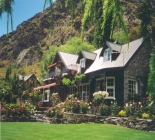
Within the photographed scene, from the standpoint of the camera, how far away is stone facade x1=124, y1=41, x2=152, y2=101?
933 inches

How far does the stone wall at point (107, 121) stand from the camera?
16.3 m

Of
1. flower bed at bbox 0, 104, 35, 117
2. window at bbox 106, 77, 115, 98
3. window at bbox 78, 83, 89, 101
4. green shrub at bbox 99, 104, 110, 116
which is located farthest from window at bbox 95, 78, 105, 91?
flower bed at bbox 0, 104, 35, 117

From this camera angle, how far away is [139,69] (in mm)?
24609

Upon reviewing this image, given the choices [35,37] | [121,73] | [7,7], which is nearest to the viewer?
[7,7]

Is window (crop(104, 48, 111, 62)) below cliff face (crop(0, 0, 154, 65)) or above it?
below

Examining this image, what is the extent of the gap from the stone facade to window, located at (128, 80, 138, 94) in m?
0.32

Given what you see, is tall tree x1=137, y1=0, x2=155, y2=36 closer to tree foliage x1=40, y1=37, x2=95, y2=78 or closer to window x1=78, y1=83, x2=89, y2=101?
window x1=78, y1=83, x2=89, y2=101

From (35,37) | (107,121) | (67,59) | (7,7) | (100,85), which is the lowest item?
(107,121)

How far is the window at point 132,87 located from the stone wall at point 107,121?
5.90 m

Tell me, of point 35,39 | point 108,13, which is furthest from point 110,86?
point 35,39

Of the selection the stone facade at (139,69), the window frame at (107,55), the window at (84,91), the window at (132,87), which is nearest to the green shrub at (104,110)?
the stone facade at (139,69)

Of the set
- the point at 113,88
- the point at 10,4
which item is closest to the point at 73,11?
the point at 10,4

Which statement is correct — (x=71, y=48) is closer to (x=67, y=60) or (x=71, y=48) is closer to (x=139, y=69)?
(x=67, y=60)

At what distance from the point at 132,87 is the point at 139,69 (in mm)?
2059
